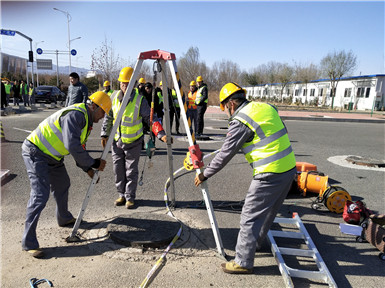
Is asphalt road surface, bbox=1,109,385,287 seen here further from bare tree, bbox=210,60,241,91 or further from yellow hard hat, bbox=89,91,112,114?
bare tree, bbox=210,60,241,91

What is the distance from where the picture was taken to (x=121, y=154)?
172 inches

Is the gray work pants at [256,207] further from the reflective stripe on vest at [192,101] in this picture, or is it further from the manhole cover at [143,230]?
the reflective stripe on vest at [192,101]

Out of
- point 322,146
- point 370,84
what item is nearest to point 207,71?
point 370,84

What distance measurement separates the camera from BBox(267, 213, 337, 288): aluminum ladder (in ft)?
8.99

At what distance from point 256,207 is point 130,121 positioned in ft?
7.67

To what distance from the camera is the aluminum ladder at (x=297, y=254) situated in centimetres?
274

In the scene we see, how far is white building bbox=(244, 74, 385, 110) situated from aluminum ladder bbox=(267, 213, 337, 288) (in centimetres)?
2851

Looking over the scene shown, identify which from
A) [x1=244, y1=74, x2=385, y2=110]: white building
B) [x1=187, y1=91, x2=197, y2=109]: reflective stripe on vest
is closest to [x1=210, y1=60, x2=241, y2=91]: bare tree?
[x1=244, y1=74, x2=385, y2=110]: white building

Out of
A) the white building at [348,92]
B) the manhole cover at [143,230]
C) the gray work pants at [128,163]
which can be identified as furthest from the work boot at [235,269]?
the white building at [348,92]

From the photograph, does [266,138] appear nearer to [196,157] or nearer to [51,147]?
[196,157]

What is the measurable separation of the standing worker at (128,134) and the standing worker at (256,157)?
1.48 meters

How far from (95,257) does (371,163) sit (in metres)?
7.27

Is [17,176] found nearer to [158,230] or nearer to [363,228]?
[158,230]

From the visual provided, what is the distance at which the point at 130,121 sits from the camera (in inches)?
164
